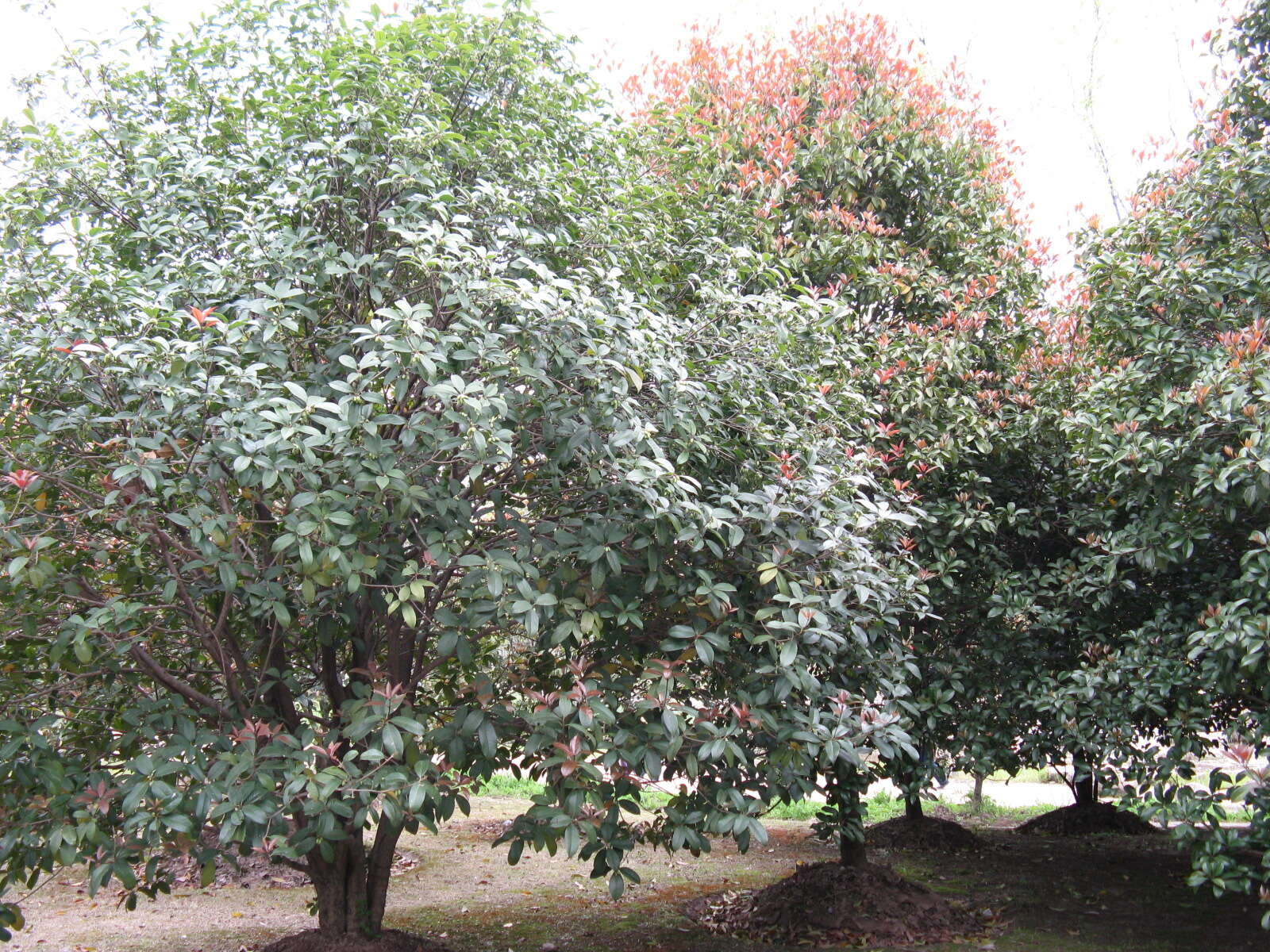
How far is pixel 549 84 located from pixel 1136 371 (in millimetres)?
3661

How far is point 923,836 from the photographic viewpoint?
935 centimetres

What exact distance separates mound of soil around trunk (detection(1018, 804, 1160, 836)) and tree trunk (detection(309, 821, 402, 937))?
24.7 ft

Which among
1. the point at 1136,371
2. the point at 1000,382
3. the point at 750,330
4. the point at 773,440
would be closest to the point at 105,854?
the point at 773,440

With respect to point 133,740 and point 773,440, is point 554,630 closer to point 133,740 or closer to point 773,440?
point 773,440

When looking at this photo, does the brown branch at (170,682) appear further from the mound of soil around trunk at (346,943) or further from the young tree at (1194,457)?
the young tree at (1194,457)

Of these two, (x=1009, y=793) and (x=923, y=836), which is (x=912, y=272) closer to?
(x=923, y=836)

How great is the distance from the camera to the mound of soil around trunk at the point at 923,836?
364 inches

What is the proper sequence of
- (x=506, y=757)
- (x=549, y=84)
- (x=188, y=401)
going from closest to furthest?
(x=188, y=401) < (x=506, y=757) < (x=549, y=84)

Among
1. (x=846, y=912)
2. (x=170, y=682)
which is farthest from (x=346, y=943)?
(x=846, y=912)

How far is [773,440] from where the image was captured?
14.7 feet

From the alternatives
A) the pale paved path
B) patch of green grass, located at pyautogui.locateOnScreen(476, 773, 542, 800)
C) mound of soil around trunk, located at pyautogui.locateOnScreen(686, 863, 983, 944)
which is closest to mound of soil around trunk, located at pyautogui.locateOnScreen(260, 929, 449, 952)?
mound of soil around trunk, located at pyautogui.locateOnScreen(686, 863, 983, 944)

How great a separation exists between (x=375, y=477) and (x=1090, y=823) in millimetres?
9345

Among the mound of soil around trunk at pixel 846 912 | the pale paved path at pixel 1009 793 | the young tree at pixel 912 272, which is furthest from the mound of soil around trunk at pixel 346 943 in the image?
the pale paved path at pixel 1009 793

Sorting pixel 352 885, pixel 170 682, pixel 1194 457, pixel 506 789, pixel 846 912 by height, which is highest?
pixel 1194 457
